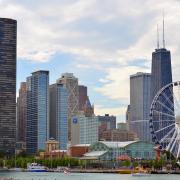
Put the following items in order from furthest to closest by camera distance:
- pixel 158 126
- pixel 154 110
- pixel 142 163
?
pixel 142 163
pixel 158 126
pixel 154 110

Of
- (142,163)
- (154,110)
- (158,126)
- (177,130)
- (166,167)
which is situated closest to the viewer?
(177,130)

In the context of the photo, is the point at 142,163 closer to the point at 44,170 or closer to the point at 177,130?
the point at 44,170

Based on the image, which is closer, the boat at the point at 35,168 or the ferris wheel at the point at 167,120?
the ferris wheel at the point at 167,120

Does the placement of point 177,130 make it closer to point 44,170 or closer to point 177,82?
point 177,82

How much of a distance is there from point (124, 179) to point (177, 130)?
1561 cm

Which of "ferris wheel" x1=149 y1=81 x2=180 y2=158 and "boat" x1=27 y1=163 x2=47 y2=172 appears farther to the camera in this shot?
"boat" x1=27 y1=163 x2=47 y2=172

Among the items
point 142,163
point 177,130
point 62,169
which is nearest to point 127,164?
point 142,163

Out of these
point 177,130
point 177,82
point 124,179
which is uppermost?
point 177,82

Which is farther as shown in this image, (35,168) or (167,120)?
(35,168)

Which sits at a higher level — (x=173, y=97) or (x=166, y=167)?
(x=173, y=97)

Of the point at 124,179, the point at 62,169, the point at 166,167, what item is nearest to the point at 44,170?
the point at 62,169

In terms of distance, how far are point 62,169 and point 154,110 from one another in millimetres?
66038

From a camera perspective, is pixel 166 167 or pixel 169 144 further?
pixel 166 167

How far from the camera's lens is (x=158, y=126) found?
147 meters
